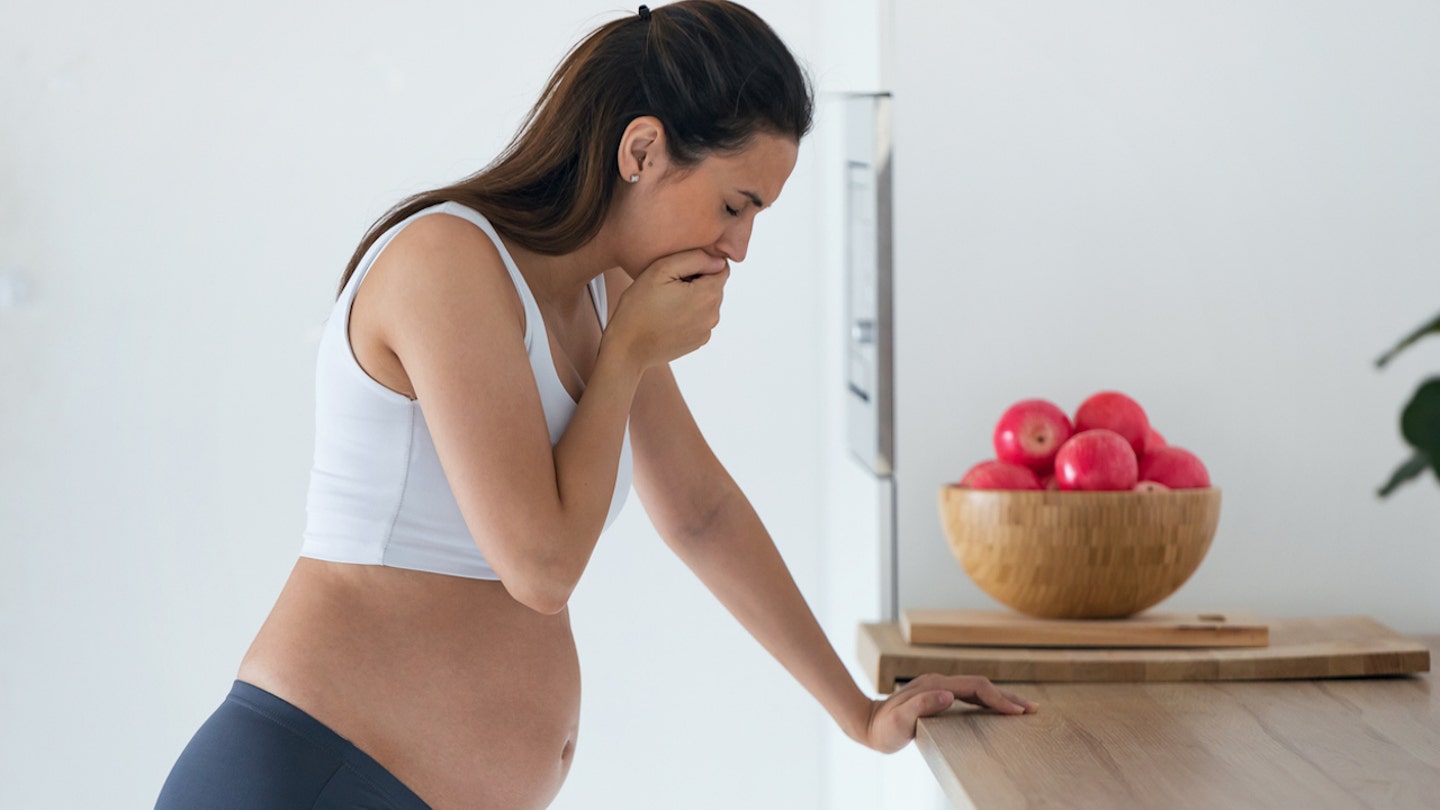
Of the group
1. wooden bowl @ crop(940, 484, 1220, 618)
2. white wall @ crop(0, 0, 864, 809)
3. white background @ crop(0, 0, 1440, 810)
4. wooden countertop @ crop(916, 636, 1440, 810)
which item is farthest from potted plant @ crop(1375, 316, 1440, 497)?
white wall @ crop(0, 0, 864, 809)

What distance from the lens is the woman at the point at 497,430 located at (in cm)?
87

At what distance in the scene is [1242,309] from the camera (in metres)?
1.41

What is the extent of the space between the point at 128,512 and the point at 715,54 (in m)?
1.64

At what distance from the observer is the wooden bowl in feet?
3.89

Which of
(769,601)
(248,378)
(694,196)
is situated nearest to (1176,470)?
(769,601)

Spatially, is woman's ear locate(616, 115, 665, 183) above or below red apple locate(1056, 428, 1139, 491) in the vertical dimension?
above

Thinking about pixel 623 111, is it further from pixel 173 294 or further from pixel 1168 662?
pixel 173 294

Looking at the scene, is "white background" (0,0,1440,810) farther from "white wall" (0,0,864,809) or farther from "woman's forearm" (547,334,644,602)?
"woman's forearm" (547,334,644,602)

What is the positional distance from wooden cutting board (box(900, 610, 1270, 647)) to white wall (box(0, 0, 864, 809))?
1.01 meters

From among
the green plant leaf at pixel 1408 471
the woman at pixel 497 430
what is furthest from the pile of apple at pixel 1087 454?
the green plant leaf at pixel 1408 471

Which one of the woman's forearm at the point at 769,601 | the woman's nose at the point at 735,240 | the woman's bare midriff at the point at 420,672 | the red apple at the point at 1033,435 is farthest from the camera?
the red apple at the point at 1033,435

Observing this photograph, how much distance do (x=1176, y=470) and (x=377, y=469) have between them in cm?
73

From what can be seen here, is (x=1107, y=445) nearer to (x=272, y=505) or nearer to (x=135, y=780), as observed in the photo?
(x=272, y=505)

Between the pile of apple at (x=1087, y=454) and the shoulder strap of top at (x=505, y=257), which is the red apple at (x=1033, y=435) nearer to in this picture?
the pile of apple at (x=1087, y=454)
